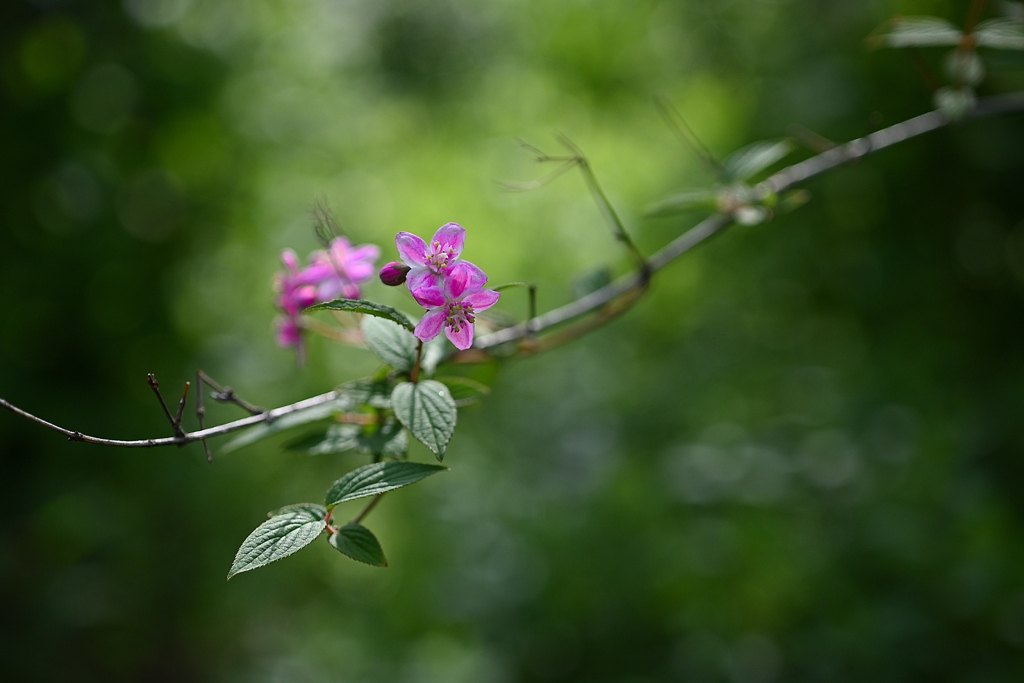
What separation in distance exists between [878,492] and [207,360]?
1570mm

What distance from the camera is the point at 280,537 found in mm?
433

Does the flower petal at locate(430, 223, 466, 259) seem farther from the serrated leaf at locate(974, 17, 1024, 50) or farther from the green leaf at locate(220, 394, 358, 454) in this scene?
the serrated leaf at locate(974, 17, 1024, 50)

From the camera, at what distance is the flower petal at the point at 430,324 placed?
0.46 m

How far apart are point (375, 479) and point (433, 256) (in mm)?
158

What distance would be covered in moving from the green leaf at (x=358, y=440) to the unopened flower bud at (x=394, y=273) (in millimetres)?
113

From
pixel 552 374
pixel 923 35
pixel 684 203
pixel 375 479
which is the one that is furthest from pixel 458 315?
pixel 552 374

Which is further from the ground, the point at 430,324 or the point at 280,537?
the point at 430,324

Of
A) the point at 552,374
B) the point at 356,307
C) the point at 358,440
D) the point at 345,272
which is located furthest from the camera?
the point at 552,374

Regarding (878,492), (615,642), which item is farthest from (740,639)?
(878,492)

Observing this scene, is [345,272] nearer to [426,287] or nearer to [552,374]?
[426,287]

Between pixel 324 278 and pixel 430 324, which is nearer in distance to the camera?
pixel 430 324

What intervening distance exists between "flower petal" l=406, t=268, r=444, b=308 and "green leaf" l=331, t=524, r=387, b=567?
0.15 m

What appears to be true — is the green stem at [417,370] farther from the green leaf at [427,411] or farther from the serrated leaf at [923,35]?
the serrated leaf at [923,35]

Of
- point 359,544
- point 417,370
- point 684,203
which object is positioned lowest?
point 359,544
